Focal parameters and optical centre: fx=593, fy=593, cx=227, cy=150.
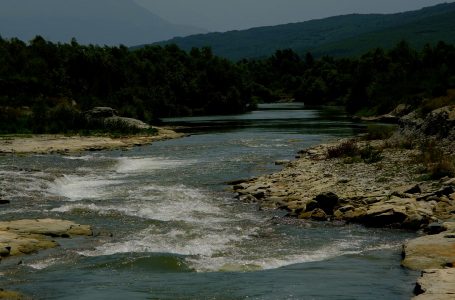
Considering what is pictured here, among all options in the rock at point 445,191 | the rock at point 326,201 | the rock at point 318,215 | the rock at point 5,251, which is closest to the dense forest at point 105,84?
the rock at point 326,201

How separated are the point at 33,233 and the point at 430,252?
14590mm

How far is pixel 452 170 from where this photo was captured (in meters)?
30.9

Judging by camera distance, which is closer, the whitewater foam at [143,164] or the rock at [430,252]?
the rock at [430,252]

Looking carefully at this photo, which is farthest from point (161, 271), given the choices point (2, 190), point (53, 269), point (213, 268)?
point (2, 190)

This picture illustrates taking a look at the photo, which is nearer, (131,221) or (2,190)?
(131,221)

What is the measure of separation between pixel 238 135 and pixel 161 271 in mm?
55693

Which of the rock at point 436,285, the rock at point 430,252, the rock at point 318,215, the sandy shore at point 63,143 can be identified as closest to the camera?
the rock at point 436,285

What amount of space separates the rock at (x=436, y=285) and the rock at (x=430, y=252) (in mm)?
1526

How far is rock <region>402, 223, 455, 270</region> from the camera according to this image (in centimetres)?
1783

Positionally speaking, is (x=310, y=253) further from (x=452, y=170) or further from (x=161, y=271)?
(x=452, y=170)

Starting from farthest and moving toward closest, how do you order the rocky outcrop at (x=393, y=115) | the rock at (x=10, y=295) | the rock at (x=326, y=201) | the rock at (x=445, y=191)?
the rocky outcrop at (x=393, y=115)
the rock at (x=326, y=201)
the rock at (x=445, y=191)
the rock at (x=10, y=295)

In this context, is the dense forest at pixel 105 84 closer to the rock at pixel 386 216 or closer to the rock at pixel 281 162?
the rock at pixel 281 162

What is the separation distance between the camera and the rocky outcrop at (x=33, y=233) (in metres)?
20.7

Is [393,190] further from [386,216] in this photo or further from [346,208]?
[386,216]
